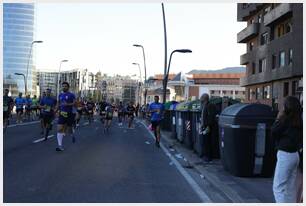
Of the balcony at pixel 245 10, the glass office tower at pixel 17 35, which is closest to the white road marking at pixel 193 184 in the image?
the glass office tower at pixel 17 35

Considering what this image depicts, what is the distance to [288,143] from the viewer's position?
6496 mm

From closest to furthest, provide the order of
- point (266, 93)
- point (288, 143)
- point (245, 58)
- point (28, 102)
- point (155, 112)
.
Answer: point (288, 143) < point (155, 112) < point (28, 102) < point (266, 93) < point (245, 58)

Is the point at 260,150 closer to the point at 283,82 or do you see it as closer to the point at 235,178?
the point at 235,178

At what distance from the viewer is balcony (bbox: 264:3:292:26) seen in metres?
44.1

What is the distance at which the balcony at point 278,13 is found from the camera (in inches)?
1737

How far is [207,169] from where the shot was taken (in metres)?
11.2

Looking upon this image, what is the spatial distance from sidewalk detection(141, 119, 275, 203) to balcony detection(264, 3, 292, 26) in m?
34.1

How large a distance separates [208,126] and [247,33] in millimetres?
47186

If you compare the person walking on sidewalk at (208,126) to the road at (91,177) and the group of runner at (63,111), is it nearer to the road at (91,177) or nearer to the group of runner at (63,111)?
the road at (91,177)

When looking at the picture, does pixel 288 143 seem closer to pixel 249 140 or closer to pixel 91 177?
pixel 249 140

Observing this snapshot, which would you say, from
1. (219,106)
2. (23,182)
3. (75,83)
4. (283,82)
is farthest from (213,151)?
(75,83)

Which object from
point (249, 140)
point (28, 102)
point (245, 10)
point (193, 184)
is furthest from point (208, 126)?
point (245, 10)

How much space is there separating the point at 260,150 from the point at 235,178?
69 centimetres

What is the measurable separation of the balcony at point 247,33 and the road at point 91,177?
142 ft
